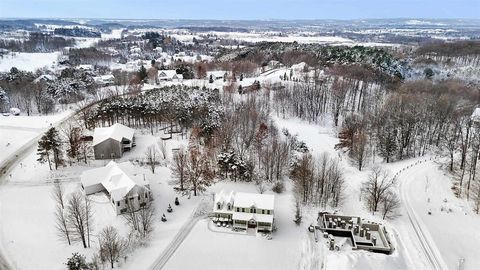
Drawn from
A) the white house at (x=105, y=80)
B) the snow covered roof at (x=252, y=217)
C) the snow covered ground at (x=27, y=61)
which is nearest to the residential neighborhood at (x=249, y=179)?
the snow covered roof at (x=252, y=217)

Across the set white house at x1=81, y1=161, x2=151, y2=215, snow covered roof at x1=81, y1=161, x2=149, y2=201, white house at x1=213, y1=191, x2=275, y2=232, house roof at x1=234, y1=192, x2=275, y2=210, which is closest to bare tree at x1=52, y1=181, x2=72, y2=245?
white house at x1=81, y1=161, x2=151, y2=215

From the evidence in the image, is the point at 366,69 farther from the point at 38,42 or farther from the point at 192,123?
the point at 38,42

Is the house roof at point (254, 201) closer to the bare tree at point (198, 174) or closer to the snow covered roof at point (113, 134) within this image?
the bare tree at point (198, 174)

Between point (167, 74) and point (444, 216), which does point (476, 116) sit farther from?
point (167, 74)

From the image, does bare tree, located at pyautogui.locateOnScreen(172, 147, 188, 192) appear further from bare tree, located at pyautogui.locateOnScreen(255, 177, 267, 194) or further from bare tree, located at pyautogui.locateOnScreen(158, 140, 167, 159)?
bare tree, located at pyautogui.locateOnScreen(255, 177, 267, 194)

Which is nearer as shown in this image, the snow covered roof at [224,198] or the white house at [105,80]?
the snow covered roof at [224,198]

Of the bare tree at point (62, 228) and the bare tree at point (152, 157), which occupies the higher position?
the bare tree at point (152, 157)
